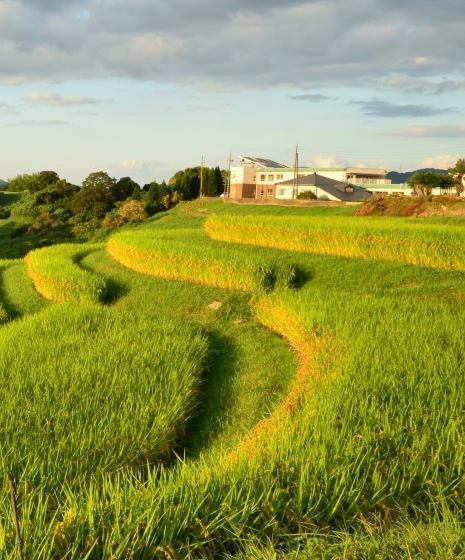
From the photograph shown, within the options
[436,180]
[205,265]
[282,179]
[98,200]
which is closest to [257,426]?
[205,265]

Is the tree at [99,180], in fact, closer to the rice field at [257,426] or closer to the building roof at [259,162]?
the building roof at [259,162]

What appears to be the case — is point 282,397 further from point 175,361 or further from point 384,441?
point 384,441

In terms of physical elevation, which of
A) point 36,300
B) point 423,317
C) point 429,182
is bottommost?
point 36,300

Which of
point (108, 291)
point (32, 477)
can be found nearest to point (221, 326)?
point (108, 291)

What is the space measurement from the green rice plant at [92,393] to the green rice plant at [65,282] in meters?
3.00

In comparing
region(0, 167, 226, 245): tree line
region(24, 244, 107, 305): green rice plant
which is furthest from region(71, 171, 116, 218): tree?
region(24, 244, 107, 305): green rice plant

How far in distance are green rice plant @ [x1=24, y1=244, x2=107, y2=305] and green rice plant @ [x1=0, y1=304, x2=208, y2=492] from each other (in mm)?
2999

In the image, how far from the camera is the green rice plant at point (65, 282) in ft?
42.0

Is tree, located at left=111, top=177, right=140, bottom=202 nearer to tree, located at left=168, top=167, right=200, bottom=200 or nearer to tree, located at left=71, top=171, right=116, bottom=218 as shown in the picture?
tree, located at left=71, top=171, right=116, bottom=218

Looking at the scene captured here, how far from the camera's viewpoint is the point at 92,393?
6.24 metres

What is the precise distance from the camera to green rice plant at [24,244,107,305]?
1280 centimetres

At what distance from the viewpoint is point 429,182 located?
134 ft

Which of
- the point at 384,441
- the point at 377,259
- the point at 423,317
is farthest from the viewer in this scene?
the point at 377,259

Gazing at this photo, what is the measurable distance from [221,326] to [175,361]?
283 centimetres
